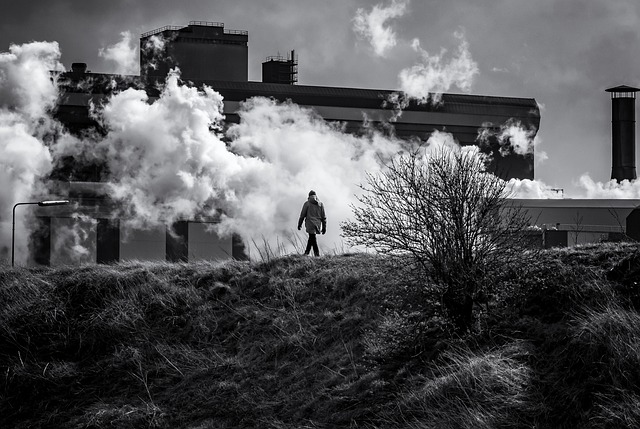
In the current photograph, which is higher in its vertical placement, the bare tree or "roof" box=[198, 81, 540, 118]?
"roof" box=[198, 81, 540, 118]

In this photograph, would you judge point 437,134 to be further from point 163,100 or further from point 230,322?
point 230,322

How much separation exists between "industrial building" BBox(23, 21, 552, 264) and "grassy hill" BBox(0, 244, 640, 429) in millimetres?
10876

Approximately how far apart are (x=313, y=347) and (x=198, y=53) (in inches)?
1425

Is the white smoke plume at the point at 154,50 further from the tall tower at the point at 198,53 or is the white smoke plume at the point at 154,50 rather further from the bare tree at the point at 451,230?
the bare tree at the point at 451,230

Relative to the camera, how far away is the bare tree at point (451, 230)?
37.0ft

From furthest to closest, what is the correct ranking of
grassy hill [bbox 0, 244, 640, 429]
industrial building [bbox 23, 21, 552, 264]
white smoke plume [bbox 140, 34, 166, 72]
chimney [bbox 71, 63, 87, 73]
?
1. white smoke plume [bbox 140, 34, 166, 72]
2. chimney [bbox 71, 63, 87, 73]
3. industrial building [bbox 23, 21, 552, 264]
4. grassy hill [bbox 0, 244, 640, 429]

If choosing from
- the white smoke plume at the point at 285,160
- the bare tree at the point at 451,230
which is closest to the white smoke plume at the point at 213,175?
the white smoke plume at the point at 285,160

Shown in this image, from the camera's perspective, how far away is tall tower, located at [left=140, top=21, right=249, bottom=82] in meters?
46.5

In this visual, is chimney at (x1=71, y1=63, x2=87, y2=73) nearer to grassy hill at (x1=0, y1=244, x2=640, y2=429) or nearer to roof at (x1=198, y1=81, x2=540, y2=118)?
roof at (x1=198, y1=81, x2=540, y2=118)

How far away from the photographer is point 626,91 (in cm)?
4466

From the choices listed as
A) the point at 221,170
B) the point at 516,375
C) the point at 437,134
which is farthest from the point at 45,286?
the point at 437,134

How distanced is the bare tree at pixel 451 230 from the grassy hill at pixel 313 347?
27cm

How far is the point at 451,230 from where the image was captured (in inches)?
446

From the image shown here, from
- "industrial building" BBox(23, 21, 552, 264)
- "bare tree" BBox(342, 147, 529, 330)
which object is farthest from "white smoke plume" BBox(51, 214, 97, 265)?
"bare tree" BBox(342, 147, 529, 330)
